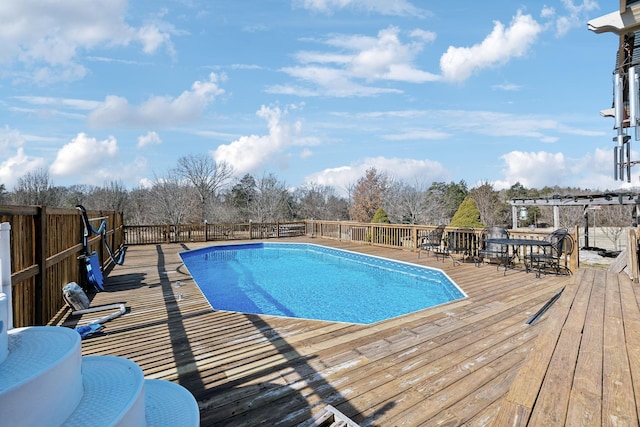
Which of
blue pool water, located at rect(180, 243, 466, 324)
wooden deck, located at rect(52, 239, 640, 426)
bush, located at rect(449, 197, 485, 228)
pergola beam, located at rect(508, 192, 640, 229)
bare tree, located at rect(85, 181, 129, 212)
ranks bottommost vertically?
blue pool water, located at rect(180, 243, 466, 324)

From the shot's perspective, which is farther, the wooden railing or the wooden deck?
the wooden railing

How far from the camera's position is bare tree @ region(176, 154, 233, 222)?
77.1 feet

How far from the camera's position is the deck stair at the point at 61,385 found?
0.95m

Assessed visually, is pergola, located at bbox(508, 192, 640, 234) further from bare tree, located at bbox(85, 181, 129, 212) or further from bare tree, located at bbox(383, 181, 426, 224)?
bare tree, located at bbox(85, 181, 129, 212)

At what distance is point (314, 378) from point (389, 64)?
34.9ft

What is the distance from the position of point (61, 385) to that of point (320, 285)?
6.67 meters

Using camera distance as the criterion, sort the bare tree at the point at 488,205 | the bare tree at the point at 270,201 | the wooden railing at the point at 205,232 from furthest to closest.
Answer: the bare tree at the point at 270,201
the bare tree at the point at 488,205
the wooden railing at the point at 205,232

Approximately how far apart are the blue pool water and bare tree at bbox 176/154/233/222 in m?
13.3

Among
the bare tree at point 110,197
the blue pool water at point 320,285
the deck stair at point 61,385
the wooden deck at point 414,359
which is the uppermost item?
the bare tree at point 110,197

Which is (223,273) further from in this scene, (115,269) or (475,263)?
(475,263)

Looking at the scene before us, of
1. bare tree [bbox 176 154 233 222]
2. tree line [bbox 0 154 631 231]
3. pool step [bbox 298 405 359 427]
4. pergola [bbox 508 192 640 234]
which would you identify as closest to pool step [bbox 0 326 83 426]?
pool step [bbox 298 405 359 427]

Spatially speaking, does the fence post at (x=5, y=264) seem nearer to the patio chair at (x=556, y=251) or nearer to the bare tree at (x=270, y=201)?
the patio chair at (x=556, y=251)

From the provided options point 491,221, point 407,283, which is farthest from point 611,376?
point 491,221

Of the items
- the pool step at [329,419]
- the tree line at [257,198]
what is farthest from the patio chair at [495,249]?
the tree line at [257,198]
